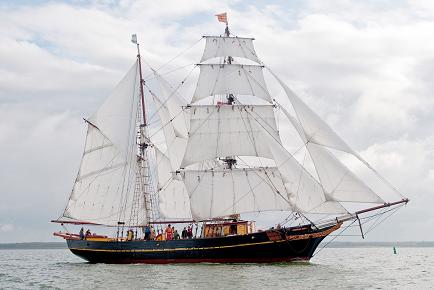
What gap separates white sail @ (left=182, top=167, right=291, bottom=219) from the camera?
59.1 meters

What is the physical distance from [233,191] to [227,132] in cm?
563

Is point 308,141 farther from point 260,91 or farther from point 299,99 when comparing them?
point 260,91

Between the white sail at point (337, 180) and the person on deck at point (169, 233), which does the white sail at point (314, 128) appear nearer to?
the white sail at point (337, 180)

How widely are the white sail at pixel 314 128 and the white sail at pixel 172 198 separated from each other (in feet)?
56.8

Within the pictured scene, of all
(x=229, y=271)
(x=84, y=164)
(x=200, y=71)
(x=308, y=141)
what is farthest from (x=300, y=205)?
(x=84, y=164)

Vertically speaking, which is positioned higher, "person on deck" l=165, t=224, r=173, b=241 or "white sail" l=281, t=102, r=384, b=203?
"white sail" l=281, t=102, r=384, b=203

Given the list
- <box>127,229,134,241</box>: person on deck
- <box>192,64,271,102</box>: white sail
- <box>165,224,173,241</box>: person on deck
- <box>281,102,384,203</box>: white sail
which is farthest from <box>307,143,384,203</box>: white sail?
<box>127,229,134,241</box>: person on deck

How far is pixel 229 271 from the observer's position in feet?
157

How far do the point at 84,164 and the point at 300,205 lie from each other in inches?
872

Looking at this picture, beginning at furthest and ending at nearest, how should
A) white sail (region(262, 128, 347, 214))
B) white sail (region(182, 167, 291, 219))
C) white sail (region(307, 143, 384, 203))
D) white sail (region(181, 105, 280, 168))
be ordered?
white sail (region(181, 105, 280, 168)) < white sail (region(182, 167, 291, 219)) < white sail (region(262, 128, 347, 214)) < white sail (region(307, 143, 384, 203))

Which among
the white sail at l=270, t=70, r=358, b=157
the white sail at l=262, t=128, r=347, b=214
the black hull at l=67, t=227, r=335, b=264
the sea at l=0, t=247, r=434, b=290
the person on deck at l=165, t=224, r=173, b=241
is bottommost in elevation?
the sea at l=0, t=247, r=434, b=290

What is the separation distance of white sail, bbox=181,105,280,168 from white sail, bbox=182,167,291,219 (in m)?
1.61

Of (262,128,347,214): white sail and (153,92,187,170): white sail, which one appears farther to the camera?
(153,92,187,170): white sail

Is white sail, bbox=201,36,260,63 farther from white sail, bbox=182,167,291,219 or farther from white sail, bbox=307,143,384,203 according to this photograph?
white sail, bbox=307,143,384,203
